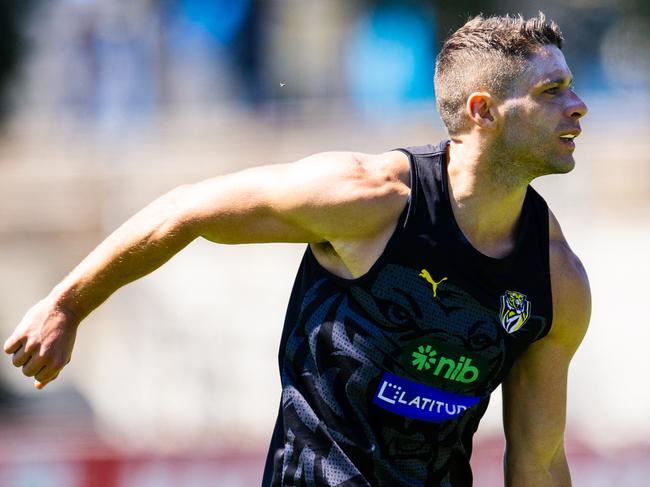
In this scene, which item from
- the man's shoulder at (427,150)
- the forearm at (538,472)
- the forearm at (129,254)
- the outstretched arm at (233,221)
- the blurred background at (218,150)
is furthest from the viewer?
the blurred background at (218,150)

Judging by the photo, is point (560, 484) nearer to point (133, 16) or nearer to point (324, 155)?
point (324, 155)

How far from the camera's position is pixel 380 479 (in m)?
4.54

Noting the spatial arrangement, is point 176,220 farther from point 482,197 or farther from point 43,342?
point 482,197

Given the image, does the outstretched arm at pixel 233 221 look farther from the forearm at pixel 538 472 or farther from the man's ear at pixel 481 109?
the forearm at pixel 538 472

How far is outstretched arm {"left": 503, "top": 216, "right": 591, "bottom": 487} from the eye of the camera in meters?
4.70

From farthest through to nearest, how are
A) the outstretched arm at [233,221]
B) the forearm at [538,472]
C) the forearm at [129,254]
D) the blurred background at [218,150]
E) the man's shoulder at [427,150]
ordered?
the blurred background at [218,150]
the forearm at [538,472]
the man's shoulder at [427,150]
the forearm at [129,254]
the outstretched arm at [233,221]

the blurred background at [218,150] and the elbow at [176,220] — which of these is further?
the blurred background at [218,150]

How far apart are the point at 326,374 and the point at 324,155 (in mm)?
730

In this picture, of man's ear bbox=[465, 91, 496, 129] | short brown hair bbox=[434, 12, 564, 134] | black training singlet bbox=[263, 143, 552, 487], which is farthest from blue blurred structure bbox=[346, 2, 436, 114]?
black training singlet bbox=[263, 143, 552, 487]

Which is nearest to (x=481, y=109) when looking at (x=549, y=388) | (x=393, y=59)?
(x=549, y=388)

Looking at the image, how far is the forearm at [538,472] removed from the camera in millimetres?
4953

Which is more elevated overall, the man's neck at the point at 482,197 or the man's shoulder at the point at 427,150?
the man's shoulder at the point at 427,150

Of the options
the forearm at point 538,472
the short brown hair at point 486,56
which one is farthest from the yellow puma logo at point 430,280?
the forearm at point 538,472

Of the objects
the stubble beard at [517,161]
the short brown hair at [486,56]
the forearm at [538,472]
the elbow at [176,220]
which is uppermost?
the short brown hair at [486,56]
